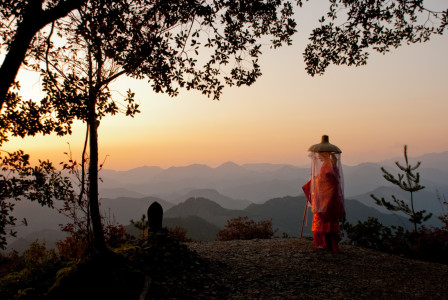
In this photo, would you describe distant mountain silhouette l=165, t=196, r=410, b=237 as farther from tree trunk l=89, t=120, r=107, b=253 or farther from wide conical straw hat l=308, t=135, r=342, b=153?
tree trunk l=89, t=120, r=107, b=253

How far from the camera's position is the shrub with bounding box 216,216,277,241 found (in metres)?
14.8

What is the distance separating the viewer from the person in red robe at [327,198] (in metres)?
9.02

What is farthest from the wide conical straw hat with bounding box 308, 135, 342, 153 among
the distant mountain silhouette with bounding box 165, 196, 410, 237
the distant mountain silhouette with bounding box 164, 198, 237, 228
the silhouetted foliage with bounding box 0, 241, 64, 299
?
the distant mountain silhouette with bounding box 164, 198, 237, 228

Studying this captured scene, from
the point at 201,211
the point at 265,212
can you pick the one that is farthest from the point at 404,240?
the point at 265,212

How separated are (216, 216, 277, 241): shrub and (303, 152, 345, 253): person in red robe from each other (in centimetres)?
562

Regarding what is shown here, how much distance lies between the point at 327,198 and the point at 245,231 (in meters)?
6.99

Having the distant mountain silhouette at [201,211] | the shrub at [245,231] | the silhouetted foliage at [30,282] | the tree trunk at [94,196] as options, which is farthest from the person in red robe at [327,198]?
the distant mountain silhouette at [201,211]

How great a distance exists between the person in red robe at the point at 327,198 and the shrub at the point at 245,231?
18.4 feet

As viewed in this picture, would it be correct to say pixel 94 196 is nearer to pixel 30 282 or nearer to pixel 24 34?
pixel 30 282

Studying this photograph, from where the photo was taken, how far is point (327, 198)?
29.7ft

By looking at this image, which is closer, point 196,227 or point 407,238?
point 407,238

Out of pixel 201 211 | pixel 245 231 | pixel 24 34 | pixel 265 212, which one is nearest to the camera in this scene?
pixel 24 34

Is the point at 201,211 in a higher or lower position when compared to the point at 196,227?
higher

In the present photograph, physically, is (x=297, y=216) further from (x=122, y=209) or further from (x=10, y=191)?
(x=10, y=191)
